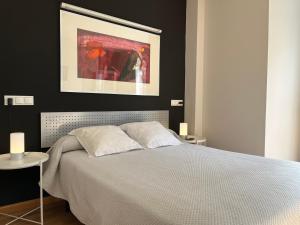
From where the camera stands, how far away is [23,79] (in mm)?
2369

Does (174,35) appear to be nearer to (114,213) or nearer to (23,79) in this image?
(23,79)

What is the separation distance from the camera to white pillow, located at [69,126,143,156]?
2264mm

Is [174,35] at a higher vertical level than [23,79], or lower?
higher

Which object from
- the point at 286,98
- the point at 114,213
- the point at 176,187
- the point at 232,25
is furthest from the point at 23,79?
the point at 286,98

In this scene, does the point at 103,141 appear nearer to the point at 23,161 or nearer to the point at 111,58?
the point at 23,161

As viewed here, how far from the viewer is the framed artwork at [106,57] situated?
103 inches

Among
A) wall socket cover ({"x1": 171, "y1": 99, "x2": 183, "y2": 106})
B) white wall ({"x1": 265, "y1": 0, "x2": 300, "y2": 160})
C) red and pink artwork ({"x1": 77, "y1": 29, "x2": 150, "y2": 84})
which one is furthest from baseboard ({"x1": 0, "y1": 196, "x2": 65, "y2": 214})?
white wall ({"x1": 265, "y1": 0, "x2": 300, "y2": 160})

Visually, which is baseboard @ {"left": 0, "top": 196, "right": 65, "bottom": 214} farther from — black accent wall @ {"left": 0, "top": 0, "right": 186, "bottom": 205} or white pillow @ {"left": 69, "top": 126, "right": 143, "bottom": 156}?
white pillow @ {"left": 69, "top": 126, "right": 143, "bottom": 156}

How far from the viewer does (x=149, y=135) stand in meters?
A: 2.73

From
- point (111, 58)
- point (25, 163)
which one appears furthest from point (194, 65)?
point (25, 163)

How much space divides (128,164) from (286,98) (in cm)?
283

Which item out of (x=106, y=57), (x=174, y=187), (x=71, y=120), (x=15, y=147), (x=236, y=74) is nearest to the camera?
(x=174, y=187)

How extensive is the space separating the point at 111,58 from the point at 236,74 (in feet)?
5.95

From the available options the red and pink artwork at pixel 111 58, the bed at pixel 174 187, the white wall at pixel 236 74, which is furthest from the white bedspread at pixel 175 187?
the white wall at pixel 236 74
